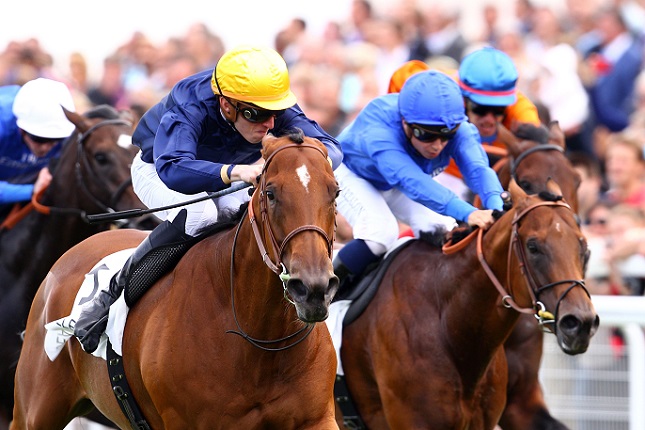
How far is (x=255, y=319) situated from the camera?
Answer: 189 inches

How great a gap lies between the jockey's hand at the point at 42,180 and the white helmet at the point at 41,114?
28 cm

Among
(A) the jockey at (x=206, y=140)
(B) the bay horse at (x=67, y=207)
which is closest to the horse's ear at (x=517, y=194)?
(A) the jockey at (x=206, y=140)

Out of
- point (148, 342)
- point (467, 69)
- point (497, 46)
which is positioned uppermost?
point (148, 342)

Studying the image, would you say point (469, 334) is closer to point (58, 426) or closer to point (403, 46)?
point (58, 426)

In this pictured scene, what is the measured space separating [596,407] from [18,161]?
3.78 meters

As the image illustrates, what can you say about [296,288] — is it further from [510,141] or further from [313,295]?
[510,141]

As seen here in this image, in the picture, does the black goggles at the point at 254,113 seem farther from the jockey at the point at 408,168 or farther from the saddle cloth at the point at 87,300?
the jockey at the point at 408,168

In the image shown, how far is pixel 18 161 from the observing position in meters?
7.86

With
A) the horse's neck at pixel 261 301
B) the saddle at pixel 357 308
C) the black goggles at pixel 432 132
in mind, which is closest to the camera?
the horse's neck at pixel 261 301

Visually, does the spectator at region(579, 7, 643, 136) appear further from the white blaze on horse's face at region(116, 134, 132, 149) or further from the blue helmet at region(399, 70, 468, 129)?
the white blaze on horse's face at region(116, 134, 132, 149)

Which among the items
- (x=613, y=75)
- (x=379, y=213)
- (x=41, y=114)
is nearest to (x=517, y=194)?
(x=379, y=213)

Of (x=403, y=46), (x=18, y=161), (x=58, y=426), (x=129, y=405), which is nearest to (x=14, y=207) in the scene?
(x=18, y=161)

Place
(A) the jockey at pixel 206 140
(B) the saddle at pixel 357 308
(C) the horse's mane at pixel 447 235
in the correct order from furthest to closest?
(B) the saddle at pixel 357 308, (C) the horse's mane at pixel 447 235, (A) the jockey at pixel 206 140

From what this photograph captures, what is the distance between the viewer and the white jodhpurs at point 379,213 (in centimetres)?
663
